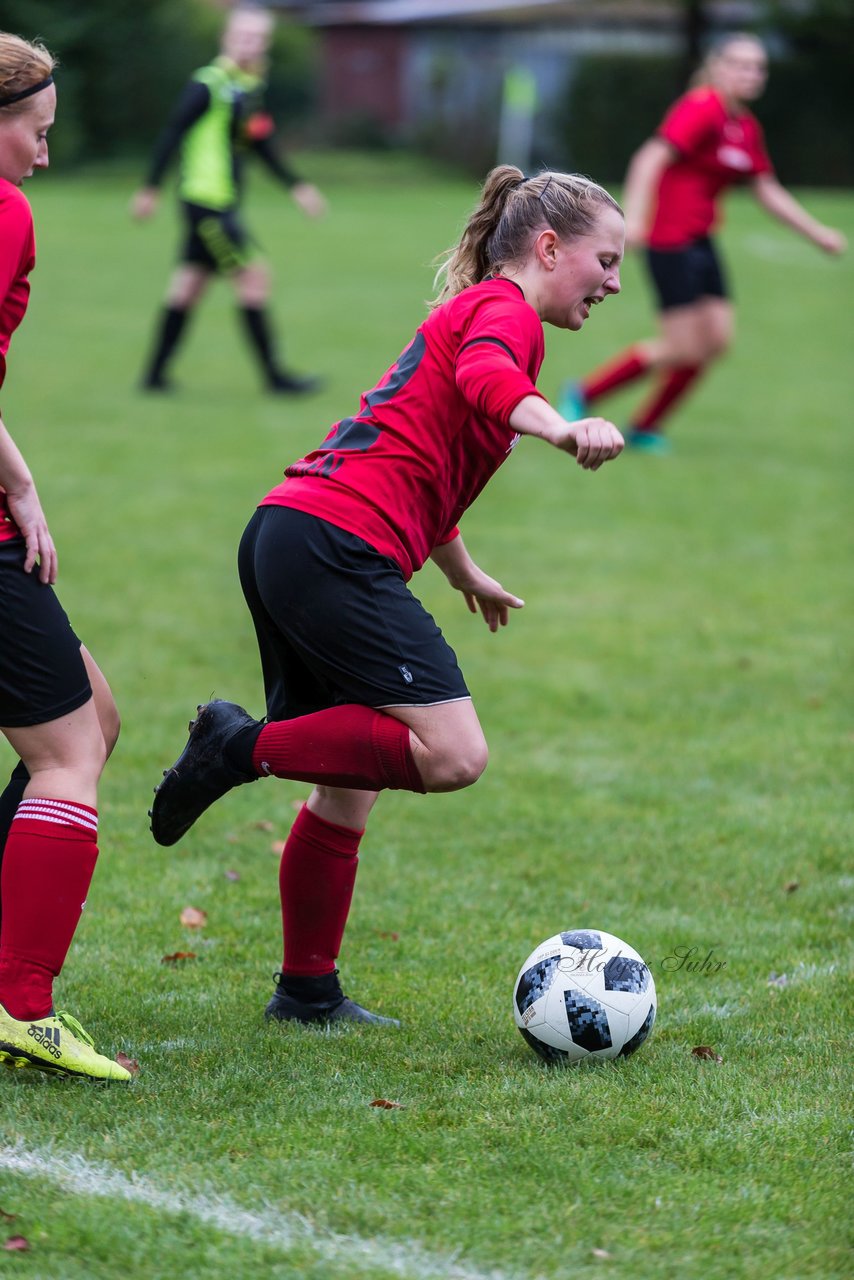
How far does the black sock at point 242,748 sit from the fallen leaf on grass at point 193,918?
979 mm

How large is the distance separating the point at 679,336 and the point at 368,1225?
867cm

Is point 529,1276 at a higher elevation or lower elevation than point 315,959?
higher

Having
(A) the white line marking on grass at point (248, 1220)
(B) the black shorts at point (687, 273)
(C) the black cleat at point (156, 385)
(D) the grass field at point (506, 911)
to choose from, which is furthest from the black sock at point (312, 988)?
(C) the black cleat at point (156, 385)

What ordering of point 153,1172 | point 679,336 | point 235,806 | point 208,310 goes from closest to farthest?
point 153,1172 → point 235,806 → point 679,336 → point 208,310

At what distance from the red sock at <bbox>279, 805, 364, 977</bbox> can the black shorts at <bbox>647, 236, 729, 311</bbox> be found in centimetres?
752

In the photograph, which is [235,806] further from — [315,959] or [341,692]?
[341,692]

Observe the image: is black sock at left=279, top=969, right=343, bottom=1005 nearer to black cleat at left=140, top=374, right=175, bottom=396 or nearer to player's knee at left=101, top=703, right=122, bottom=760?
player's knee at left=101, top=703, right=122, bottom=760

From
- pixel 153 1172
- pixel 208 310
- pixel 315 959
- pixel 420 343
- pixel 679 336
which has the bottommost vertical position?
pixel 208 310

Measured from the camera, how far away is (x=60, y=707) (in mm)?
3324

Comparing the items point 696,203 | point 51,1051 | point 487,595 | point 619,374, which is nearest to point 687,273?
point 696,203

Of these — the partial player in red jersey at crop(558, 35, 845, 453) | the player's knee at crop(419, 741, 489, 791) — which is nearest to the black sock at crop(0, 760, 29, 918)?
the player's knee at crop(419, 741, 489, 791)

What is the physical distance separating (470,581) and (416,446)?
0.59 meters

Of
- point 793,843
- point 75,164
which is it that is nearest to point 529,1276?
point 793,843

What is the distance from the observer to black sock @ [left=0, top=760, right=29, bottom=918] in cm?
363
